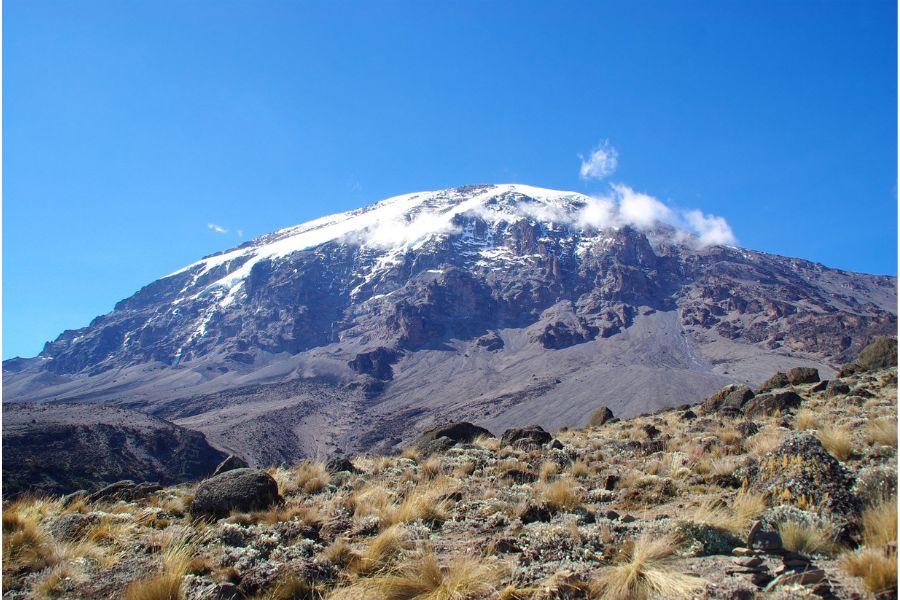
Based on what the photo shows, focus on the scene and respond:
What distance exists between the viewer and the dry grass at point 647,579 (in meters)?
4.12

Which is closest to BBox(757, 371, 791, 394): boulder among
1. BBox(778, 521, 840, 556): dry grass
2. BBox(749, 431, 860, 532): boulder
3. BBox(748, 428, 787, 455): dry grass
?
BBox(748, 428, 787, 455): dry grass

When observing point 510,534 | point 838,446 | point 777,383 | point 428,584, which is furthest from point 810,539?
point 777,383

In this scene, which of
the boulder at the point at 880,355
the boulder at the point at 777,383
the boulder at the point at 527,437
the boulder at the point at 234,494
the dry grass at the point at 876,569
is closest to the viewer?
the dry grass at the point at 876,569

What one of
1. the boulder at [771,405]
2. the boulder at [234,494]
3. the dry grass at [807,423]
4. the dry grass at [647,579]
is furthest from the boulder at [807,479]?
the boulder at [771,405]

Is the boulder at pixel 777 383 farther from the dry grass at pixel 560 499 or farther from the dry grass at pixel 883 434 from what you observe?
the dry grass at pixel 560 499

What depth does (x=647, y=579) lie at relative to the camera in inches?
170

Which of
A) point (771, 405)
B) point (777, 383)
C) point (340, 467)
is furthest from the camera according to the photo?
point (777, 383)

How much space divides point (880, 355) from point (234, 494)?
35292 mm

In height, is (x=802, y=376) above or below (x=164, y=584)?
above

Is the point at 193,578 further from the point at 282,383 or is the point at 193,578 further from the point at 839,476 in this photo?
the point at 282,383

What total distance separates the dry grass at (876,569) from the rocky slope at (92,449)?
6567 cm

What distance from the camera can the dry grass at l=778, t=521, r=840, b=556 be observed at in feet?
14.6

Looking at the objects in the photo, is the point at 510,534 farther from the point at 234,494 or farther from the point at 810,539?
the point at 234,494

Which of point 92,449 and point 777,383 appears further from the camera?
point 92,449
